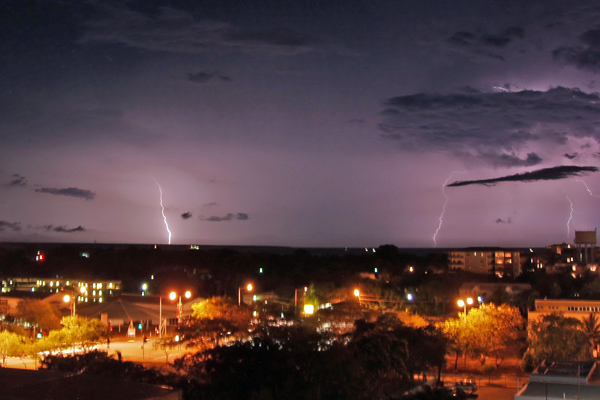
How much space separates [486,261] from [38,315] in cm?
8256

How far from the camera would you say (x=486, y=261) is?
10138 centimetres

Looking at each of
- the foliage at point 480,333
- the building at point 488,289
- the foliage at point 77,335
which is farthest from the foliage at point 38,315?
the building at point 488,289

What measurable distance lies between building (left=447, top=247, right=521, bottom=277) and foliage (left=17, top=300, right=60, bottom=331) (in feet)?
253

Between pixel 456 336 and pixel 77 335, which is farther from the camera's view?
pixel 456 336

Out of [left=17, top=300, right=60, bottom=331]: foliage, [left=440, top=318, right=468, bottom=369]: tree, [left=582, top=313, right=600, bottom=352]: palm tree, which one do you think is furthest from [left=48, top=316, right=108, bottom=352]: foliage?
[left=582, top=313, right=600, bottom=352]: palm tree

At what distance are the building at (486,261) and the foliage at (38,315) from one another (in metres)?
77.1

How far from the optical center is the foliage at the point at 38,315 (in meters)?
35.1

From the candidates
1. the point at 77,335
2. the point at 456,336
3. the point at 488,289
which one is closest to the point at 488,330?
the point at 456,336

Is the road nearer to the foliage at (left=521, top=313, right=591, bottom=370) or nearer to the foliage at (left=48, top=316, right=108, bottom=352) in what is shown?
the foliage at (left=48, top=316, right=108, bottom=352)

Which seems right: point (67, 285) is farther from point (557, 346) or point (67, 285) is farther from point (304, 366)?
point (304, 366)

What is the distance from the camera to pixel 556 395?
69.2ft

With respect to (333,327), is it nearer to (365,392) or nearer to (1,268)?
(365,392)

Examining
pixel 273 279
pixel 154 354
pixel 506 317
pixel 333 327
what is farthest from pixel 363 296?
pixel 333 327

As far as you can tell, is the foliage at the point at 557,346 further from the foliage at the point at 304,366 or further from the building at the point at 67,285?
the building at the point at 67,285
